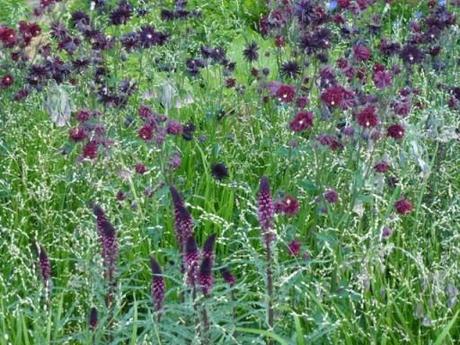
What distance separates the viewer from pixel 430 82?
474 centimetres

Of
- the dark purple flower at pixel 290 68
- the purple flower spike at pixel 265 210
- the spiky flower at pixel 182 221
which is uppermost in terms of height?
the purple flower spike at pixel 265 210

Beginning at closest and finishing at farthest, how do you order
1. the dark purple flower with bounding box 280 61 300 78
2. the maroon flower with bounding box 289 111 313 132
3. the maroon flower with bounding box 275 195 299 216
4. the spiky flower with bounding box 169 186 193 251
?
the spiky flower with bounding box 169 186 193 251 → the maroon flower with bounding box 275 195 299 216 → the maroon flower with bounding box 289 111 313 132 → the dark purple flower with bounding box 280 61 300 78

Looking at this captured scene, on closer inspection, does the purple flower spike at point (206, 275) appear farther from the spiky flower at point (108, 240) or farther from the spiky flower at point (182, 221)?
the spiky flower at point (108, 240)

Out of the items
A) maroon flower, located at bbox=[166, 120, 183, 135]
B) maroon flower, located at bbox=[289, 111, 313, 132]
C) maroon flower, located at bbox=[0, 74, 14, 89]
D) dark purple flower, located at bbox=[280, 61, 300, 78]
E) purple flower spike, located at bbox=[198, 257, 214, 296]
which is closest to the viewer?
purple flower spike, located at bbox=[198, 257, 214, 296]

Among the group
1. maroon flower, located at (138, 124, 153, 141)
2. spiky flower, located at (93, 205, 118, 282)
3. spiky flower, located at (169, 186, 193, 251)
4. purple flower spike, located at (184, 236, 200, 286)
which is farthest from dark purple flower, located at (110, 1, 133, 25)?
purple flower spike, located at (184, 236, 200, 286)

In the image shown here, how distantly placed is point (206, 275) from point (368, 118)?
1121 millimetres

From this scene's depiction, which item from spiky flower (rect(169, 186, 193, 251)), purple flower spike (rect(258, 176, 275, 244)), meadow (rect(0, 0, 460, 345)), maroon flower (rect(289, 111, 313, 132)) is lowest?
meadow (rect(0, 0, 460, 345))

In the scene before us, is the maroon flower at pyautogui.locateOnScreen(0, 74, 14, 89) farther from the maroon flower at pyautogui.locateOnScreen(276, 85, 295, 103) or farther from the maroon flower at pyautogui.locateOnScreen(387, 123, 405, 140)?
the maroon flower at pyautogui.locateOnScreen(387, 123, 405, 140)

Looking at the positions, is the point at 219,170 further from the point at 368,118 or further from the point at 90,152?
the point at 368,118

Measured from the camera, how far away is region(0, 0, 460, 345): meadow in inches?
97.5

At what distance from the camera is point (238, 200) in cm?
371

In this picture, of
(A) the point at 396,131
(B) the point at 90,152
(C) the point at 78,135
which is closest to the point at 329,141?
(A) the point at 396,131

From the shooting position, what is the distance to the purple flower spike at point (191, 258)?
211cm

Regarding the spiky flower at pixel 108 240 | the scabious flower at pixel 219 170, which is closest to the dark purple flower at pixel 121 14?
the scabious flower at pixel 219 170
